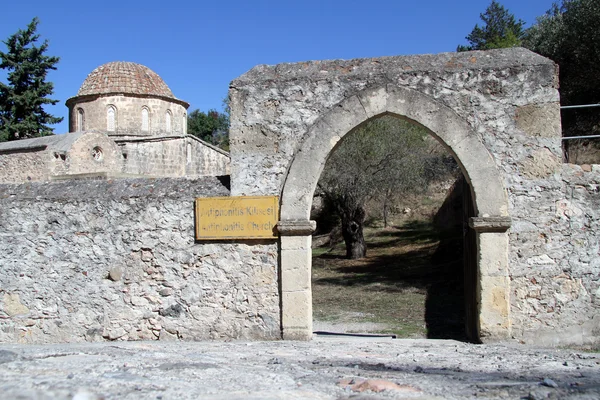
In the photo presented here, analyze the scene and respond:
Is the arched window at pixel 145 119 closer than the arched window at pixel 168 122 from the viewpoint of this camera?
Yes

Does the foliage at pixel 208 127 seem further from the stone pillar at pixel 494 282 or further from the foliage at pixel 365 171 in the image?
the stone pillar at pixel 494 282

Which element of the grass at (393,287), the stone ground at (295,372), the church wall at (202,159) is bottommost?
the grass at (393,287)

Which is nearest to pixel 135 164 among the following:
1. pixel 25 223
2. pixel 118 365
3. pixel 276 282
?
pixel 25 223

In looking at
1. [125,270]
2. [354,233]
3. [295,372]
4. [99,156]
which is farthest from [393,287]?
[99,156]

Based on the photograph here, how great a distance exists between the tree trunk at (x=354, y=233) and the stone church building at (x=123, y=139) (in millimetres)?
7168

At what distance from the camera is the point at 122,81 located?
2536cm

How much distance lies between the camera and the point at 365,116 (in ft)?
19.8

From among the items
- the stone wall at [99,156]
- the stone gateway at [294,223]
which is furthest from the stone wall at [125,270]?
the stone wall at [99,156]

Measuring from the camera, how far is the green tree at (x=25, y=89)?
1088 inches

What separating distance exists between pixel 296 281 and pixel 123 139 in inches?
674

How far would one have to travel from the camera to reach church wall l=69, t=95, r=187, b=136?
25016 millimetres

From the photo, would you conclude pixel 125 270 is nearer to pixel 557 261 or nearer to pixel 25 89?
pixel 557 261

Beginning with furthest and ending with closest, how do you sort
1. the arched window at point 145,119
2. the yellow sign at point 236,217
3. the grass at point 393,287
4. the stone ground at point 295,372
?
the arched window at point 145,119 < the grass at point 393,287 < the yellow sign at point 236,217 < the stone ground at point 295,372

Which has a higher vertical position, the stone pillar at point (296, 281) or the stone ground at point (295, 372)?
the stone pillar at point (296, 281)
